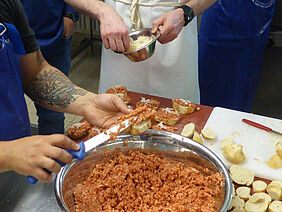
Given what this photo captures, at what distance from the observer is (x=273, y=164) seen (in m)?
1.27

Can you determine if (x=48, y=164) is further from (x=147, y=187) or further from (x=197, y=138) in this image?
(x=197, y=138)

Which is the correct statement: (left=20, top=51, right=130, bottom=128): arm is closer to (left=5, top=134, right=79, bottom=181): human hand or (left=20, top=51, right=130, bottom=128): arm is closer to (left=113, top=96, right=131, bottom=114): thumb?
(left=113, top=96, right=131, bottom=114): thumb

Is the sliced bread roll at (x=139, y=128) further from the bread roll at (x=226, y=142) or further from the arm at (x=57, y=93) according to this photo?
the bread roll at (x=226, y=142)

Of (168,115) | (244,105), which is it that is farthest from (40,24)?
(244,105)

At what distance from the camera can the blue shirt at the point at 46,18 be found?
193 centimetres

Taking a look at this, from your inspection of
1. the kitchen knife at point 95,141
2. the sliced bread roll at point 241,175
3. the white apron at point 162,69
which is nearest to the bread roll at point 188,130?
the sliced bread roll at point 241,175

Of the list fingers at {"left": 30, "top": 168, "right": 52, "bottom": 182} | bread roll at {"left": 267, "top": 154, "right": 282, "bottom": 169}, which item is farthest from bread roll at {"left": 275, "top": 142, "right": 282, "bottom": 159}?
fingers at {"left": 30, "top": 168, "right": 52, "bottom": 182}

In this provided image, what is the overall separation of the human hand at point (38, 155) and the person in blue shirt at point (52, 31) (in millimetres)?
1300

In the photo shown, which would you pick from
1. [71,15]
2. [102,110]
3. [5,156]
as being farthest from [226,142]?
[71,15]

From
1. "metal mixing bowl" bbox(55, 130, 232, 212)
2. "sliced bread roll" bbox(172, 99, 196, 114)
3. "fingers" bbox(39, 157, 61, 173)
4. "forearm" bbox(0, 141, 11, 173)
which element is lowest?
"sliced bread roll" bbox(172, 99, 196, 114)

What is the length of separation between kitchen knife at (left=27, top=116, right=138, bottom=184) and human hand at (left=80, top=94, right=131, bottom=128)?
0.11 meters

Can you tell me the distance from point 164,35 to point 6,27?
77cm

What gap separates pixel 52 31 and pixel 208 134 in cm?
127

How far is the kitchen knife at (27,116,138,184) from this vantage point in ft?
2.98
